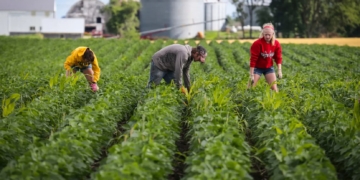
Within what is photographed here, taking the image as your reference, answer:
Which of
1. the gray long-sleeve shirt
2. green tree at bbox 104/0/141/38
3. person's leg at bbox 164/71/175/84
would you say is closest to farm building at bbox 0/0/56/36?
green tree at bbox 104/0/141/38

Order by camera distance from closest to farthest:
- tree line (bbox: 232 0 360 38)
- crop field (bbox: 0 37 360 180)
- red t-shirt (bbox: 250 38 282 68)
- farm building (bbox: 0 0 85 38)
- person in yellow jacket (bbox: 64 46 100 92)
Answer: crop field (bbox: 0 37 360 180), red t-shirt (bbox: 250 38 282 68), person in yellow jacket (bbox: 64 46 100 92), tree line (bbox: 232 0 360 38), farm building (bbox: 0 0 85 38)

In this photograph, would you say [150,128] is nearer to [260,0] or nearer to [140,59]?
[140,59]

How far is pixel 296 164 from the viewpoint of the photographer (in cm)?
671

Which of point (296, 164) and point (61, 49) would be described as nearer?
point (296, 164)

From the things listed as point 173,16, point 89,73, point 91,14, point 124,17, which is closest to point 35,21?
point 124,17

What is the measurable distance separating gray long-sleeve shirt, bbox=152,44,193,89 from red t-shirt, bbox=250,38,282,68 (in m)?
1.22

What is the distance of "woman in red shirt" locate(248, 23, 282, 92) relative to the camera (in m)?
12.0

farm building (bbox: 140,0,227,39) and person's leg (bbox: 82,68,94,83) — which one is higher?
farm building (bbox: 140,0,227,39)

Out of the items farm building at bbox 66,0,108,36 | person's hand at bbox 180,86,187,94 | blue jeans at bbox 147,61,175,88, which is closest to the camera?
person's hand at bbox 180,86,187,94

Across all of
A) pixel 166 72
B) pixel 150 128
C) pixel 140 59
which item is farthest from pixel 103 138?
pixel 140 59

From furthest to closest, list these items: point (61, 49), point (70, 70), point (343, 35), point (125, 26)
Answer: point (125, 26), point (343, 35), point (61, 49), point (70, 70)

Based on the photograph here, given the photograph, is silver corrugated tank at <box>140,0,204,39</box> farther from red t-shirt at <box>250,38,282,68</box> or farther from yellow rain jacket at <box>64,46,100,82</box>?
red t-shirt at <box>250,38,282,68</box>

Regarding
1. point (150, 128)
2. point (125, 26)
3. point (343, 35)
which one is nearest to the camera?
point (150, 128)

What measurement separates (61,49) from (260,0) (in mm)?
46207
